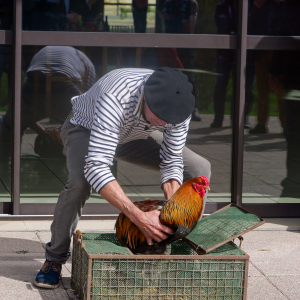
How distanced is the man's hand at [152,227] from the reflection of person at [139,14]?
2798mm

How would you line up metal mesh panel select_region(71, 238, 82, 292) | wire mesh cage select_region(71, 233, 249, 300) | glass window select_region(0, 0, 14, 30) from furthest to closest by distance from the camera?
glass window select_region(0, 0, 14, 30), metal mesh panel select_region(71, 238, 82, 292), wire mesh cage select_region(71, 233, 249, 300)

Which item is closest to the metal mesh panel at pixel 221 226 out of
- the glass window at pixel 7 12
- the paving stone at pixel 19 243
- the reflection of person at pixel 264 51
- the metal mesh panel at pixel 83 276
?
the metal mesh panel at pixel 83 276

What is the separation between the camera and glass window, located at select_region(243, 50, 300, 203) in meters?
5.57

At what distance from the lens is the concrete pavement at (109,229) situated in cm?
369

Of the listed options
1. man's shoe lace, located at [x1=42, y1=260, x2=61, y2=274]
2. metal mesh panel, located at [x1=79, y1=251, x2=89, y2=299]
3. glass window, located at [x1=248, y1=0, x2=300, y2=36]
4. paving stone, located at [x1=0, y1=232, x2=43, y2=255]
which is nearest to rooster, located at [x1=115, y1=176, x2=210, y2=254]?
metal mesh panel, located at [x1=79, y1=251, x2=89, y2=299]

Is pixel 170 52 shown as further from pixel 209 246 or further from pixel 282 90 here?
pixel 209 246

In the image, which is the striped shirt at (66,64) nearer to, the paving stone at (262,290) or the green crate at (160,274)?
the green crate at (160,274)

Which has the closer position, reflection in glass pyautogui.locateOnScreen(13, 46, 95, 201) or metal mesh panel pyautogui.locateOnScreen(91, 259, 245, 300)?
metal mesh panel pyautogui.locateOnScreen(91, 259, 245, 300)

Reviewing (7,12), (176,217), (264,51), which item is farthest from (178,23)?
(176,217)

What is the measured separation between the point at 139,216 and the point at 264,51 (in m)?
3.12

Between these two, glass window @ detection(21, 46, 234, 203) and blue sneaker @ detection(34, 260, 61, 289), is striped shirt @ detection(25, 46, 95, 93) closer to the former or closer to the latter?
glass window @ detection(21, 46, 234, 203)

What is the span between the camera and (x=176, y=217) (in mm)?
3264

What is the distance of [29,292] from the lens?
3.64 meters

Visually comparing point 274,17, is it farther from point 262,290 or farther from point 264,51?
point 262,290
